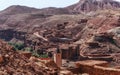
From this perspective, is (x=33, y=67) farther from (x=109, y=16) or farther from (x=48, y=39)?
(x=109, y=16)

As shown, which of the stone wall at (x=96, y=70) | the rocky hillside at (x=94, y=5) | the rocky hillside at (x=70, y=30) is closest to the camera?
the stone wall at (x=96, y=70)

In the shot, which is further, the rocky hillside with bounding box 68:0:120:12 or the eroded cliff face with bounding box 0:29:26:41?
the rocky hillside with bounding box 68:0:120:12

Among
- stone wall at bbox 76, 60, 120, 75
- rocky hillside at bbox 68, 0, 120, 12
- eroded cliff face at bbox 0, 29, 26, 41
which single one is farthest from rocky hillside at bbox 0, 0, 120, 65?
stone wall at bbox 76, 60, 120, 75

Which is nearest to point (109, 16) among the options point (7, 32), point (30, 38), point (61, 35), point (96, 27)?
point (96, 27)

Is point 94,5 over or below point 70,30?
over

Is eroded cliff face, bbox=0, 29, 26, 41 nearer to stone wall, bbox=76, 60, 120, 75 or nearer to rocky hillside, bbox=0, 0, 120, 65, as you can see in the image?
rocky hillside, bbox=0, 0, 120, 65

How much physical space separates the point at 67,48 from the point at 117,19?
23.0 m

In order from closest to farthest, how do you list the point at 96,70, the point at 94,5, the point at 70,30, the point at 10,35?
the point at 96,70 < the point at 70,30 < the point at 10,35 < the point at 94,5

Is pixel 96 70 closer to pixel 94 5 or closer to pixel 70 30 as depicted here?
pixel 70 30

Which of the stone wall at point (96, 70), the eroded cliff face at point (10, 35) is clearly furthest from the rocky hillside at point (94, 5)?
the stone wall at point (96, 70)

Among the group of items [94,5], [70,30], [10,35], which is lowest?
[10,35]

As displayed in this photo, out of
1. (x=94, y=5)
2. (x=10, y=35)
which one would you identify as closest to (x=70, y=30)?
(x=10, y=35)

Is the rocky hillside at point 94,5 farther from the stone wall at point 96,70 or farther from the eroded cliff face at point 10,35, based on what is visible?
the stone wall at point 96,70

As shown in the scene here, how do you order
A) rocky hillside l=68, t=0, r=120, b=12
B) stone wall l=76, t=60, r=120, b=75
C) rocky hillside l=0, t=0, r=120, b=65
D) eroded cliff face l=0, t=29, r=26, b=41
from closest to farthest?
1. stone wall l=76, t=60, r=120, b=75
2. rocky hillside l=0, t=0, r=120, b=65
3. eroded cliff face l=0, t=29, r=26, b=41
4. rocky hillside l=68, t=0, r=120, b=12
